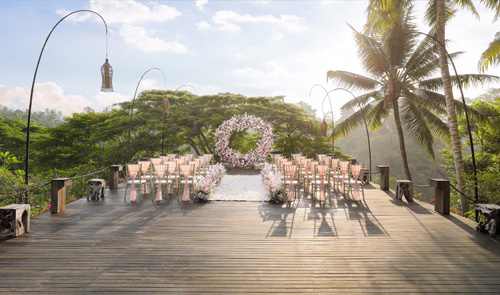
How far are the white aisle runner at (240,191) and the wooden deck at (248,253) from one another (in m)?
1.33

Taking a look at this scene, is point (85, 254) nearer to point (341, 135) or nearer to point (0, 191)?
→ point (0, 191)

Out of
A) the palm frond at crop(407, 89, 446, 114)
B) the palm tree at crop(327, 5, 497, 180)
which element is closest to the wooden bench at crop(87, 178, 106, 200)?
the palm tree at crop(327, 5, 497, 180)

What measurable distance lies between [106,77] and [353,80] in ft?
40.6

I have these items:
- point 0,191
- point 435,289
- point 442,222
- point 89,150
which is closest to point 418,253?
point 435,289

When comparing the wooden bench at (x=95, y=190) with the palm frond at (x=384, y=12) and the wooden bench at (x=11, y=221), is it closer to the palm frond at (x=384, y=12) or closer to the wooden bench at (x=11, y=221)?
the wooden bench at (x=11, y=221)

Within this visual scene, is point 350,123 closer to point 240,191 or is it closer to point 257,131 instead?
point 257,131

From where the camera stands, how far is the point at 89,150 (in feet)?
64.2

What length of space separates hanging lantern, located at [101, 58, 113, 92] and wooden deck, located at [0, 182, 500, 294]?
3065 mm

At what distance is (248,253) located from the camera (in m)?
4.11

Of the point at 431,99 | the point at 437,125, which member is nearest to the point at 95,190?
the point at 437,125

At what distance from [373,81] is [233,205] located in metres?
11.8

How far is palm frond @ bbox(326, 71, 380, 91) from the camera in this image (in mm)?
15422

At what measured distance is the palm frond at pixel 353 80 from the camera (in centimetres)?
1542

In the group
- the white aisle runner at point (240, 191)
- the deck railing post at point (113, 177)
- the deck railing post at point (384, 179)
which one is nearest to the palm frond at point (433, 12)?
the deck railing post at point (384, 179)
